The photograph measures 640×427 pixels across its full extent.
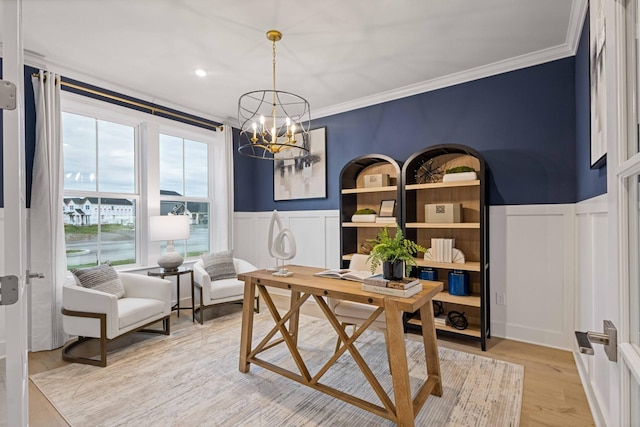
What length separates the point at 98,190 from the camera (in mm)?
3541

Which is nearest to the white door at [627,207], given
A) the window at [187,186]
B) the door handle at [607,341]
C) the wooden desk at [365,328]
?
the door handle at [607,341]

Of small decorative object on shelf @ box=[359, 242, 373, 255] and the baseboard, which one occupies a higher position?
small decorative object on shelf @ box=[359, 242, 373, 255]

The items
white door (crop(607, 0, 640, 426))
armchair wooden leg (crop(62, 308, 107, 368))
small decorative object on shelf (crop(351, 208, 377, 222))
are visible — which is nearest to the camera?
white door (crop(607, 0, 640, 426))

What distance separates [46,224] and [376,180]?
327 cm

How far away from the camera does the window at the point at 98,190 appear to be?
334 cm

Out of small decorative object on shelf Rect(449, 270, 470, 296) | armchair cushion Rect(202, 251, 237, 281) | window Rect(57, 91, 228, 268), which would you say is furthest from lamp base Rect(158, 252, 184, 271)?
small decorative object on shelf Rect(449, 270, 470, 296)

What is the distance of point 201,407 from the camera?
2008 mm

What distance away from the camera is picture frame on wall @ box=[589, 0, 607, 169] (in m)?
1.61

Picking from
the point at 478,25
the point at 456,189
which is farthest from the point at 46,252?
the point at 478,25

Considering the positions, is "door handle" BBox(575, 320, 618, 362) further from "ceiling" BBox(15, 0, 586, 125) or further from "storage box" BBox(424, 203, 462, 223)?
"storage box" BBox(424, 203, 462, 223)

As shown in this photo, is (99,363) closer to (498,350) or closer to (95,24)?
(95,24)

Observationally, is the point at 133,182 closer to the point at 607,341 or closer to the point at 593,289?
the point at 607,341

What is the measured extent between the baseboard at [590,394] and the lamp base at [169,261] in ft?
12.1

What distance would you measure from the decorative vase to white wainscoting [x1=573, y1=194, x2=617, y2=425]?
0.93 metres
